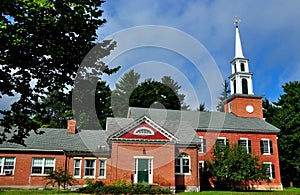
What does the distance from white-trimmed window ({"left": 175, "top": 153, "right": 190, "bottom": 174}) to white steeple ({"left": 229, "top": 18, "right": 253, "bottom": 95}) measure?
1662 centimetres

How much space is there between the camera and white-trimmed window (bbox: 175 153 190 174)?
26344 millimetres

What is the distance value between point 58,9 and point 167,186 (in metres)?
19.2

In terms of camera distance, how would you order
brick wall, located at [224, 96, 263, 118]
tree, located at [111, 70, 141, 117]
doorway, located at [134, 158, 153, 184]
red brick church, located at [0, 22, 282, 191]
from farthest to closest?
tree, located at [111, 70, 141, 117] → brick wall, located at [224, 96, 263, 118] → red brick church, located at [0, 22, 282, 191] → doorway, located at [134, 158, 153, 184]

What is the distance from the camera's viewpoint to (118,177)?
23.9 m

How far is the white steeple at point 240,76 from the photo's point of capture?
130ft

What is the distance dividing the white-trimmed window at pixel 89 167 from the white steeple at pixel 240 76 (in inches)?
862

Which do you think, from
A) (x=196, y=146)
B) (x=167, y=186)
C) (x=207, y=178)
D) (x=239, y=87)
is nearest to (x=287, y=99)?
(x=239, y=87)

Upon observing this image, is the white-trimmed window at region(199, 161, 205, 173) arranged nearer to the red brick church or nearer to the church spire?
the red brick church

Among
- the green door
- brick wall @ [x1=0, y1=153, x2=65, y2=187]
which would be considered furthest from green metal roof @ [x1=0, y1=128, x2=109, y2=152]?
the green door

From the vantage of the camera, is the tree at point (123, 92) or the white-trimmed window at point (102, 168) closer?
the white-trimmed window at point (102, 168)

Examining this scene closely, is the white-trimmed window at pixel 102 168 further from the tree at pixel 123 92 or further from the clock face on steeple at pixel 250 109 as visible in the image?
the tree at pixel 123 92

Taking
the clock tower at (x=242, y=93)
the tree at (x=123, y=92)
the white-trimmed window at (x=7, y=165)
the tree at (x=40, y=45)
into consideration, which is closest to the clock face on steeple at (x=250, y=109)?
the clock tower at (x=242, y=93)

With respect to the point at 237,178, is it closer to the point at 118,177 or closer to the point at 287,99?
the point at 118,177

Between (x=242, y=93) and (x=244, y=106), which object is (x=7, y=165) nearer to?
(x=244, y=106)
